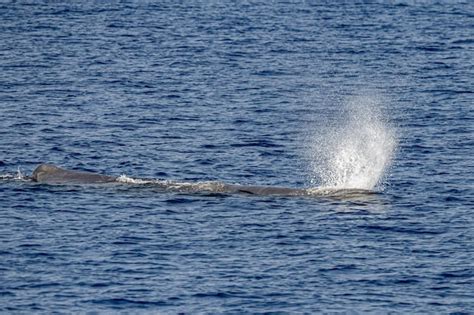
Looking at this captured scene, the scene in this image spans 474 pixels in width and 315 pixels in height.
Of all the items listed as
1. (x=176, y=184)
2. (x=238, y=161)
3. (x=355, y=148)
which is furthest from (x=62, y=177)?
(x=355, y=148)

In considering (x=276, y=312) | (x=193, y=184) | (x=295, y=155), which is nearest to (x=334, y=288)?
(x=276, y=312)

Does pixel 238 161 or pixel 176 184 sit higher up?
pixel 176 184

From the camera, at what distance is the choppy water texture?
47844mm

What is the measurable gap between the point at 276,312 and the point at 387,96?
149 ft

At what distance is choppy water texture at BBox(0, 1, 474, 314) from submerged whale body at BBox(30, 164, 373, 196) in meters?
0.68

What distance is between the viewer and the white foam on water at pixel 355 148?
64188 mm

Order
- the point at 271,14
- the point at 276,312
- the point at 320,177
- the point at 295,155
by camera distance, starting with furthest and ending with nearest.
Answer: the point at 271,14
the point at 295,155
the point at 320,177
the point at 276,312

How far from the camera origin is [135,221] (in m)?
55.7

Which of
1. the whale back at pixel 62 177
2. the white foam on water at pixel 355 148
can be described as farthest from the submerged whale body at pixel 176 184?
the white foam on water at pixel 355 148

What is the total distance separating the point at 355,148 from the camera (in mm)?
72250

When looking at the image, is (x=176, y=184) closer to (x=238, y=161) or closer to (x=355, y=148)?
(x=238, y=161)

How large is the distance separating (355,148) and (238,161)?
7.83 metres

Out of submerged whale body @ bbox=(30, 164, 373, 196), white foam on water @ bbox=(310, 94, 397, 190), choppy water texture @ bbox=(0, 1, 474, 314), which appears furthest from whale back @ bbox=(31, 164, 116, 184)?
white foam on water @ bbox=(310, 94, 397, 190)

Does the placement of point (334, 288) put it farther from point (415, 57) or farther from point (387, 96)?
point (415, 57)
